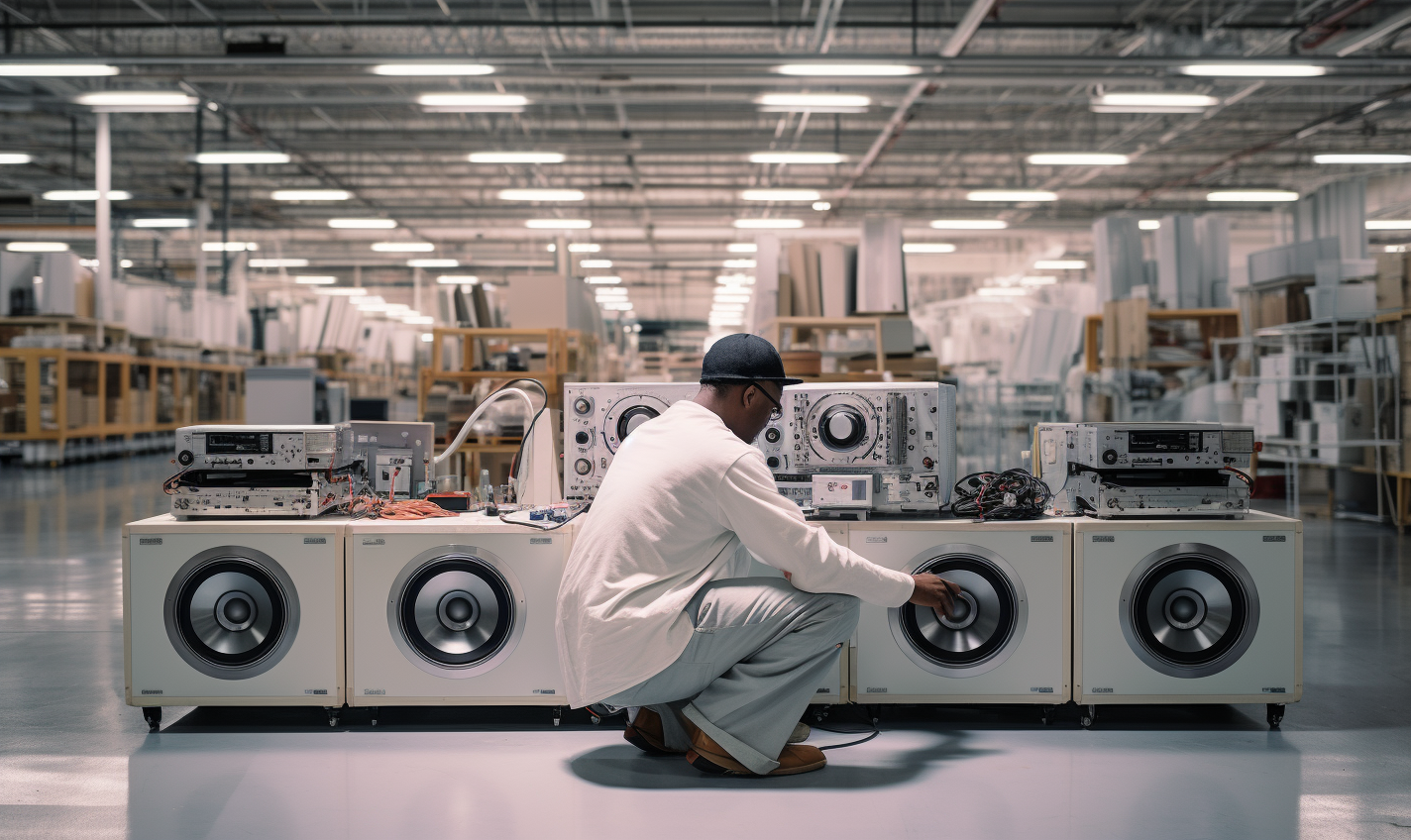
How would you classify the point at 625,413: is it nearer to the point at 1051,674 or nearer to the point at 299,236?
the point at 1051,674

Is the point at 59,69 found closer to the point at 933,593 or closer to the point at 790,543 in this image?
the point at 790,543

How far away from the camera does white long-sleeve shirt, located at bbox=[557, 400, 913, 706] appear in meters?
2.51

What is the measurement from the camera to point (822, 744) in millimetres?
2971

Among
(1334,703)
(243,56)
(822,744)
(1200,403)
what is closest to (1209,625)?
(1334,703)

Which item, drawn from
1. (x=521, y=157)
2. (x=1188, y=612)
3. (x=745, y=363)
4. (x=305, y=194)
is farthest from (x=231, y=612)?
(x=305, y=194)

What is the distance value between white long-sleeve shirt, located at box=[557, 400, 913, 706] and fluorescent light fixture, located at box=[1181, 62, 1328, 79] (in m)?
7.82

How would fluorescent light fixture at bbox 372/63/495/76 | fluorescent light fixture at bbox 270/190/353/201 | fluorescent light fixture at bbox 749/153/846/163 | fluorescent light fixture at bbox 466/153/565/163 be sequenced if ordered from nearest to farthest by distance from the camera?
fluorescent light fixture at bbox 372/63/495/76 → fluorescent light fixture at bbox 466/153/565/163 → fluorescent light fixture at bbox 749/153/846/163 → fluorescent light fixture at bbox 270/190/353/201

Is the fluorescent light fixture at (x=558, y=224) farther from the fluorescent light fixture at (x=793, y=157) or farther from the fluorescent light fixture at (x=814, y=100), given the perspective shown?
the fluorescent light fixture at (x=814, y=100)

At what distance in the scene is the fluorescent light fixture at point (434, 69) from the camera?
8438 millimetres

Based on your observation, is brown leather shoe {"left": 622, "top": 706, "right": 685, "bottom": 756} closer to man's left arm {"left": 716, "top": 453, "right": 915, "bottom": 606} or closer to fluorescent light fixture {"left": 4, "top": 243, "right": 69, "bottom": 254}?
man's left arm {"left": 716, "top": 453, "right": 915, "bottom": 606}

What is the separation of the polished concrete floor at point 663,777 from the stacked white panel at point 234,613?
0.50 ft

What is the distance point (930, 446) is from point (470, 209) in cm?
1723

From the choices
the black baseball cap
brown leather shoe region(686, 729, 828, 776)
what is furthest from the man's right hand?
the black baseball cap

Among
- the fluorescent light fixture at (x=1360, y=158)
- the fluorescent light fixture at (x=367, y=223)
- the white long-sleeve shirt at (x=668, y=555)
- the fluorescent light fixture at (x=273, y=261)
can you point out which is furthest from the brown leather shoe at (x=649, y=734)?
the fluorescent light fixture at (x=273, y=261)
